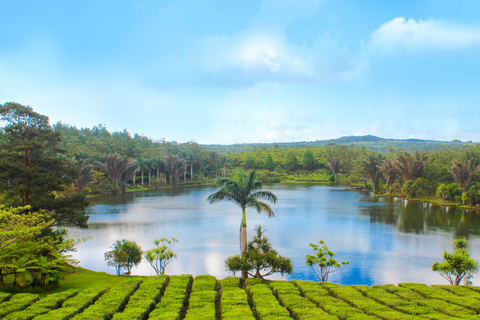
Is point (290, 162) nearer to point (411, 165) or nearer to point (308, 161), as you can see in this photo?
point (308, 161)

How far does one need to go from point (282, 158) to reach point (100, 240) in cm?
11134

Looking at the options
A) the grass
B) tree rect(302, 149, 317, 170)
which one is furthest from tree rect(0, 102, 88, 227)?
tree rect(302, 149, 317, 170)

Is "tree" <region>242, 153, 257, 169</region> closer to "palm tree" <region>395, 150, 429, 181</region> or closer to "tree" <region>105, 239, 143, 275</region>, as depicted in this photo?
"palm tree" <region>395, 150, 429, 181</region>

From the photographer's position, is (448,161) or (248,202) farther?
(448,161)

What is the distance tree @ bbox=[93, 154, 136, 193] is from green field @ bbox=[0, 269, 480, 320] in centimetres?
6090

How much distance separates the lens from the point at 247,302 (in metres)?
12.9

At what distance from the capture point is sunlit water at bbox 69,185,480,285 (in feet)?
71.0

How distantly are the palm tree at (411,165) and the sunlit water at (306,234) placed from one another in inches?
599

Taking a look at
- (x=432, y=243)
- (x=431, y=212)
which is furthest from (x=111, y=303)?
(x=431, y=212)

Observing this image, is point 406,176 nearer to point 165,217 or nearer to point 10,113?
point 165,217

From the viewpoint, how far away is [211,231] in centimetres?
3194

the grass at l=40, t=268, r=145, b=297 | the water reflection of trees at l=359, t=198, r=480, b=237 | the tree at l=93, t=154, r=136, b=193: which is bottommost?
the water reflection of trees at l=359, t=198, r=480, b=237

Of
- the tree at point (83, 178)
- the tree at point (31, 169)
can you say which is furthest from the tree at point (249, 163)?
the tree at point (31, 169)

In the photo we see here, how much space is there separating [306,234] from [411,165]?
4065cm
